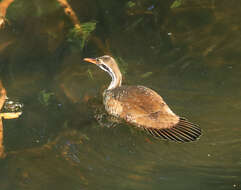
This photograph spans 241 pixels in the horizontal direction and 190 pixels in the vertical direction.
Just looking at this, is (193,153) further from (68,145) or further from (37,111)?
(37,111)

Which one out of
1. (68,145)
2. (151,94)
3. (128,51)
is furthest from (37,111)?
(128,51)

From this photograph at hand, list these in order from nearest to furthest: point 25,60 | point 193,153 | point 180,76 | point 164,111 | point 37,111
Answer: point 193,153 → point 164,111 → point 37,111 → point 180,76 → point 25,60

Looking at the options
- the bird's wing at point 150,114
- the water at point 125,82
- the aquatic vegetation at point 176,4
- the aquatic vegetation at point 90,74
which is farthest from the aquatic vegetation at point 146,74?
the aquatic vegetation at point 176,4

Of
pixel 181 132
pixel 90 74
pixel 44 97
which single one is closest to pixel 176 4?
pixel 90 74

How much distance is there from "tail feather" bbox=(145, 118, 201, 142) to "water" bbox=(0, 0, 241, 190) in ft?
0.30

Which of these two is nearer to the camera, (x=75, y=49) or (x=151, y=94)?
(x=151, y=94)

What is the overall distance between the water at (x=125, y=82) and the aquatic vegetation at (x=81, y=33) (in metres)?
0.10

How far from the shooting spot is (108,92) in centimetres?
731

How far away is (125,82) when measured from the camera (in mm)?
7879

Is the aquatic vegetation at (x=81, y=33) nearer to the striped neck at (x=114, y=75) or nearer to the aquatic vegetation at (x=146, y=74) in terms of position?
the striped neck at (x=114, y=75)

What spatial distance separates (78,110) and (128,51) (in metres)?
1.87

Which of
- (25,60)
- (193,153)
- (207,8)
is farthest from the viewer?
(207,8)

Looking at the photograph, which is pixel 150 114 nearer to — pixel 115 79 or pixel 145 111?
pixel 145 111

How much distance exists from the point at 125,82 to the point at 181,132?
6.37 feet
